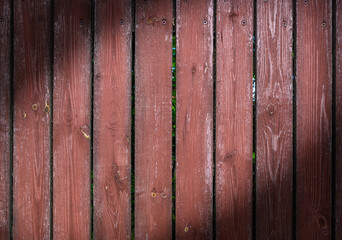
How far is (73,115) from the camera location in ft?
4.17

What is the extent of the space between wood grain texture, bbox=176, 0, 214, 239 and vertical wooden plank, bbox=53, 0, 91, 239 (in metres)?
0.45

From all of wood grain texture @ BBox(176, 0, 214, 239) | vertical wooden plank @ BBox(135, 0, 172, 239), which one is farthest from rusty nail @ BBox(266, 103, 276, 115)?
vertical wooden plank @ BBox(135, 0, 172, 239)

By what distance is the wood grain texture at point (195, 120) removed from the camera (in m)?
1.26

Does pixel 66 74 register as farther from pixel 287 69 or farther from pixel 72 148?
pixel 287 69

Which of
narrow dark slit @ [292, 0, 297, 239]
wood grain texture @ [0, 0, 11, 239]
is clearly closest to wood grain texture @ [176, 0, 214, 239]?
narrow dark slit @ [292, 0, 297, 239]

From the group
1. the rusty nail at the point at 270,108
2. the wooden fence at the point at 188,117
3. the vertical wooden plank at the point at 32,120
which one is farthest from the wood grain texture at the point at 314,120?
the vertical wooden plank at the point at 32,120

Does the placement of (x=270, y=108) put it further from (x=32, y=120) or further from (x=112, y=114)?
(x=32, y=120)

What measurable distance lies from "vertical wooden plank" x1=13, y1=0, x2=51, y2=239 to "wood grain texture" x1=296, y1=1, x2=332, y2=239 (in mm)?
1244

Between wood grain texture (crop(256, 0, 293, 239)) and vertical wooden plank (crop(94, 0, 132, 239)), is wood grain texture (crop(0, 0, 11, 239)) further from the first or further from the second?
wood grain texture (crop(256, 0, 293, 239))

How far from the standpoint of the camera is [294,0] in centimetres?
127

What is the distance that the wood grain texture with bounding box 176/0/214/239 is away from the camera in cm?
126

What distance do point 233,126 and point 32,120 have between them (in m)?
0.99

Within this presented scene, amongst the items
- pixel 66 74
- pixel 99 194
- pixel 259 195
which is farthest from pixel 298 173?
pixel 66 74

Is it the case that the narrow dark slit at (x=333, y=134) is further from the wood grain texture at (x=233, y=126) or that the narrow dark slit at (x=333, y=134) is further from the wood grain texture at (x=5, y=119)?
the wood grain texture at (x=5, y=119)
